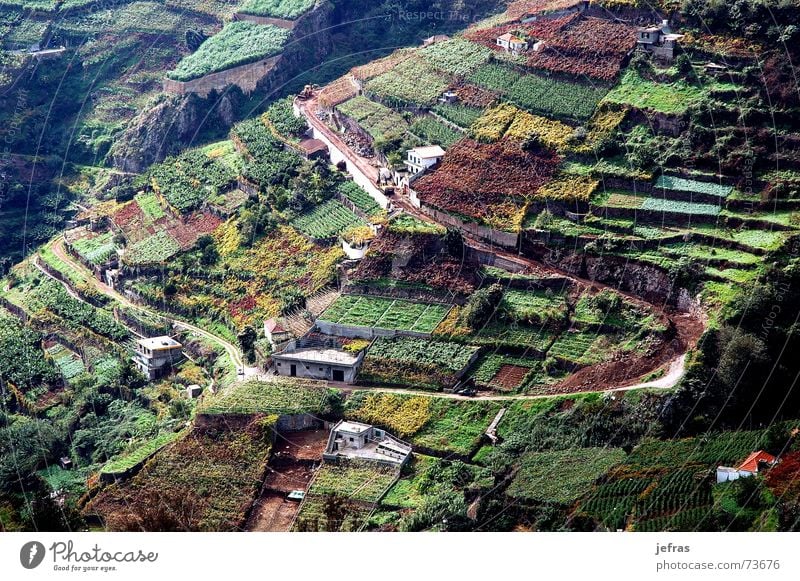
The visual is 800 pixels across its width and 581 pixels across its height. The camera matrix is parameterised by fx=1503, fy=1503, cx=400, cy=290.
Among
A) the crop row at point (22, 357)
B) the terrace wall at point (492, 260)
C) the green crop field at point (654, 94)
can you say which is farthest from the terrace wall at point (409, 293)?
the crop row at point (22, 357)

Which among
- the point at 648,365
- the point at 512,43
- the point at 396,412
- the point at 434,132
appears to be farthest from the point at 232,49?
the point at 648,365

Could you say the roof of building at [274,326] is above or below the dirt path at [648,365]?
below

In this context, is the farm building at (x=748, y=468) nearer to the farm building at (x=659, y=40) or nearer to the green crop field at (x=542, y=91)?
the green crop field at (x=542, y=91)

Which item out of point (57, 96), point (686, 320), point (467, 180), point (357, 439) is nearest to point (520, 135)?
point (467, 180)

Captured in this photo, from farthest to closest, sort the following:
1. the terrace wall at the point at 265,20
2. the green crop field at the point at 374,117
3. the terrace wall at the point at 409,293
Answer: the terrace wall at the point at 265,20 → the green crop field at the point at 374,117 → the terrace wall at the point at 409,293

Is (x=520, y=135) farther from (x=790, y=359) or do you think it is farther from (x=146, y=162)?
(x=146, y=162)

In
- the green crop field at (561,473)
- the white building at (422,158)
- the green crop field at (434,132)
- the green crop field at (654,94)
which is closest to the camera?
the green crop field at (561,473)
